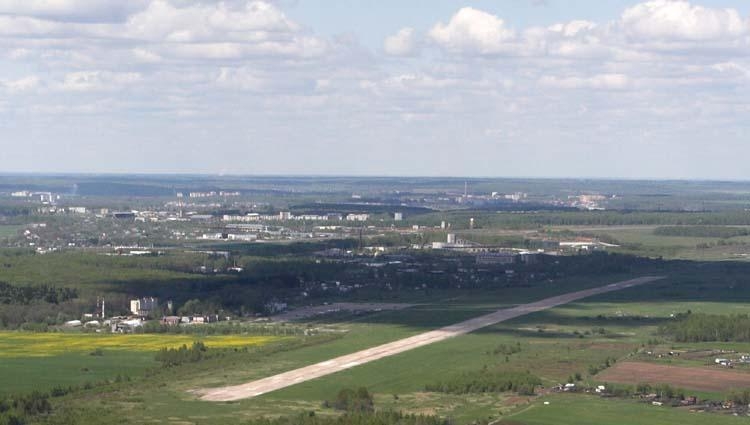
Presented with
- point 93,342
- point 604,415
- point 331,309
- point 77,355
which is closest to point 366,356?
point 77,355

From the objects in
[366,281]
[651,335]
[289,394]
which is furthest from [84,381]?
[366,281]

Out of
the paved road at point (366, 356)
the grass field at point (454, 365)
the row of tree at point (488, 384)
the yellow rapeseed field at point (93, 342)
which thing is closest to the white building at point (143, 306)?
the yellow rapeseed field at point (93, 342)

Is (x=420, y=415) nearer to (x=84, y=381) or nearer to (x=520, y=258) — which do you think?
(x=84, y=381)

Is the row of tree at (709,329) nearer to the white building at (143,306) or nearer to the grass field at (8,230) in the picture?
the white building at (143,306)

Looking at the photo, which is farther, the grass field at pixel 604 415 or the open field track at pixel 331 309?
the open field track at pixel 331 309

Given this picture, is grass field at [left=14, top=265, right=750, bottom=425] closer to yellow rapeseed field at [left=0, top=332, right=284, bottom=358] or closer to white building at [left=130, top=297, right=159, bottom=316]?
yellow rapeseed field at [left=0, top=332, right=284, bottom=358]

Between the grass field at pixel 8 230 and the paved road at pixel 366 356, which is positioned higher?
the grass field at pixel 8 230
